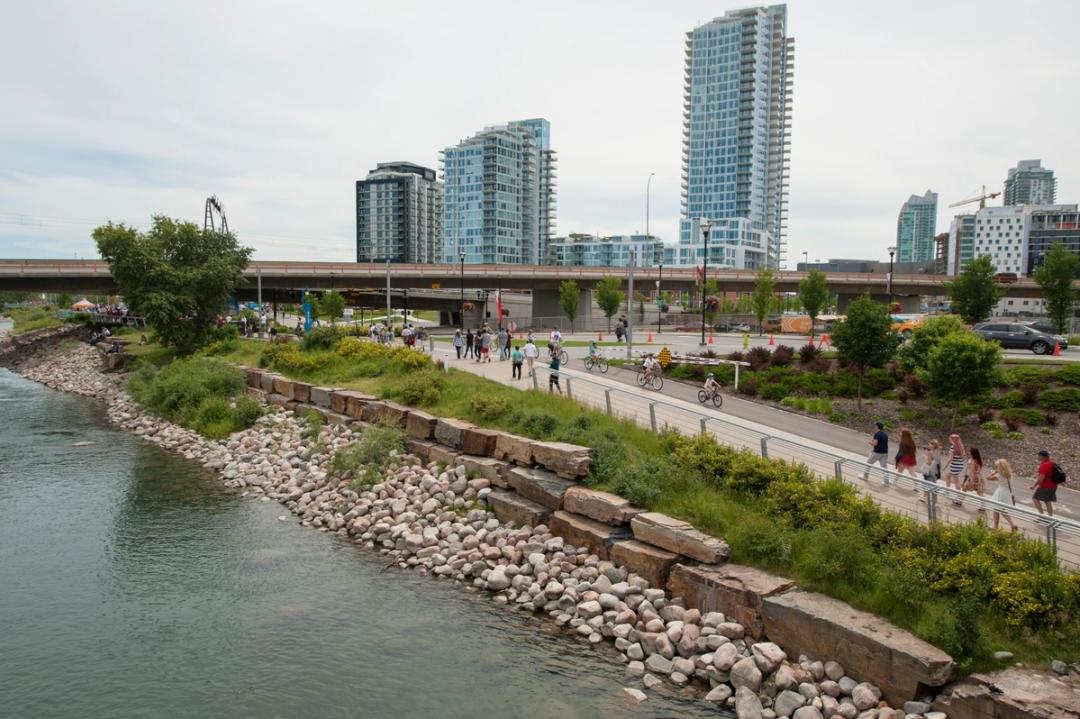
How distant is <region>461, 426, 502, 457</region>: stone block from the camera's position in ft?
66.4

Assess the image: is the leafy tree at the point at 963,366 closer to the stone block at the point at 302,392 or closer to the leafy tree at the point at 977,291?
the stone block at the point at 302,392

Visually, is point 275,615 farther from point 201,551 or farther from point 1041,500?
point 1041,500

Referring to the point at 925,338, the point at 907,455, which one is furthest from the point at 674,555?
the point at 925,338

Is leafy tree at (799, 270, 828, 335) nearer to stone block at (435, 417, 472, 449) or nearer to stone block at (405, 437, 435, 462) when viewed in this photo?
stone block at (435, 417, 472, 449)

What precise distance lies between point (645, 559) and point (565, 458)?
3838 mm

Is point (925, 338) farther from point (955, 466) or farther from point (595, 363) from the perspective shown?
point (595, 363)

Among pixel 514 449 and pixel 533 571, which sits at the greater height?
pixel 514 449

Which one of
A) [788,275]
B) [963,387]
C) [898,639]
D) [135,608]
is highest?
[788,275]

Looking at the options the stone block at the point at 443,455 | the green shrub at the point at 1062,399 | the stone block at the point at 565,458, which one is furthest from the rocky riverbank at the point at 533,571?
the green shrub at the point at 1062,399

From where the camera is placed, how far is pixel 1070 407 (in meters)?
24.4

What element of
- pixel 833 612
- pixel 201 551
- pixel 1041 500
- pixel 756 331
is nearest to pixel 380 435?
pixel 201 551

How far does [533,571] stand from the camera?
606 inches

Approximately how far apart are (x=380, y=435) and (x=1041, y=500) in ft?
54.8

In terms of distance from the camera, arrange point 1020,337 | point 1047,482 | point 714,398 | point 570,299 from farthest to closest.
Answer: point 570,299
point 1020,337
point 714,398
point 1047,482
